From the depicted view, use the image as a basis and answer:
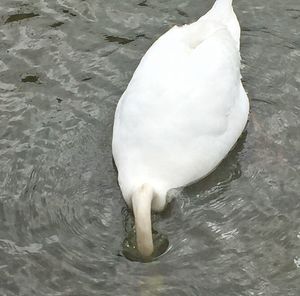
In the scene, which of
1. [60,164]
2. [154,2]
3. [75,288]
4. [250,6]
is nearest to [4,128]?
[60,164]

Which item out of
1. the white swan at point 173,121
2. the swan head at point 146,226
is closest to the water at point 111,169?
the swan head at point 146,226

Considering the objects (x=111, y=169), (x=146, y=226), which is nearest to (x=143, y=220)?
(x=146, y=226)

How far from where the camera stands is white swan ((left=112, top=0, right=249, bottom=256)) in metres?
5.60

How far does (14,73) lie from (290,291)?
3.11 metres

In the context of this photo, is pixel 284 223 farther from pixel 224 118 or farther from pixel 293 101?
pixel 293 101

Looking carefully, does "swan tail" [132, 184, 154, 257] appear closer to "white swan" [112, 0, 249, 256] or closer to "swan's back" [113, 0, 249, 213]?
"white swan" [112, 0, 249, 256]

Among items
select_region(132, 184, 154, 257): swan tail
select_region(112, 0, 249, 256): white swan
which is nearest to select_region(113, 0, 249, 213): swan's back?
select_region(112, 0, 249, 256): white swan

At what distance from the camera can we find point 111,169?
6.06 m

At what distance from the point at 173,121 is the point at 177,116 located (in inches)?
1.9

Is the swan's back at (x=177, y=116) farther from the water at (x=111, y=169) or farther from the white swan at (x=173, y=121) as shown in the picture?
the water at (x=111, y=169)

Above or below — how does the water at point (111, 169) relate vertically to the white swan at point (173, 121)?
below

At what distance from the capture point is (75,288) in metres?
5.24

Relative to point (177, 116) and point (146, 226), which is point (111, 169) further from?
point (146, 226)

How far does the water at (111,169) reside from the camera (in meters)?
5.32
